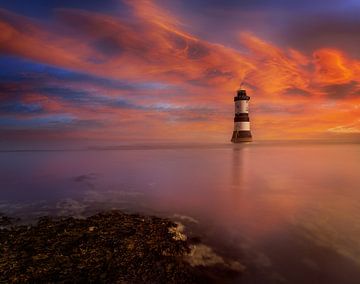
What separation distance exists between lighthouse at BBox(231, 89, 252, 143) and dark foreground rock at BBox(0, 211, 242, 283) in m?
33.9

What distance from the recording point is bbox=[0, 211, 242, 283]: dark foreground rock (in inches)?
180

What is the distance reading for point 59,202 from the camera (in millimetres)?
10867

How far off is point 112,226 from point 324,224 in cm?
616

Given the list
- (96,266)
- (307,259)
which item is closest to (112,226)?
(96,266)

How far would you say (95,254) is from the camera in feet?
17.1

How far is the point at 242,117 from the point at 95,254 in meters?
36.4

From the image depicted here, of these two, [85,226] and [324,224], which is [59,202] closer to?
[85,226]

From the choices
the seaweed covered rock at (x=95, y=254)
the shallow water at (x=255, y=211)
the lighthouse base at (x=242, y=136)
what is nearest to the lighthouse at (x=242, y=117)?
the lighthouse base at (x=242, y=136)

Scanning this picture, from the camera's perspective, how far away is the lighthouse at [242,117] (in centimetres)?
3909

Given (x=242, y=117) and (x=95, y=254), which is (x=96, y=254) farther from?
(x=242, y=117)

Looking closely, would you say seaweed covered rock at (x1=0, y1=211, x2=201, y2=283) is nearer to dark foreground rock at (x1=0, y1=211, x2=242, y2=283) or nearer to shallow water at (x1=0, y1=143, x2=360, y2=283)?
dark foreground rock at (x1=0, y1=211, x2=242, y2=283)

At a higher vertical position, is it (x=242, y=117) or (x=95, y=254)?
(x=242, y=117)

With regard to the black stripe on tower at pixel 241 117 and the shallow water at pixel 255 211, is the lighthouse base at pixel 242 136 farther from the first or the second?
the shallow water at pixel 255 211

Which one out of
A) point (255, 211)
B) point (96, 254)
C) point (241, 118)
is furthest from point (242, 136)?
point (96, 254)
